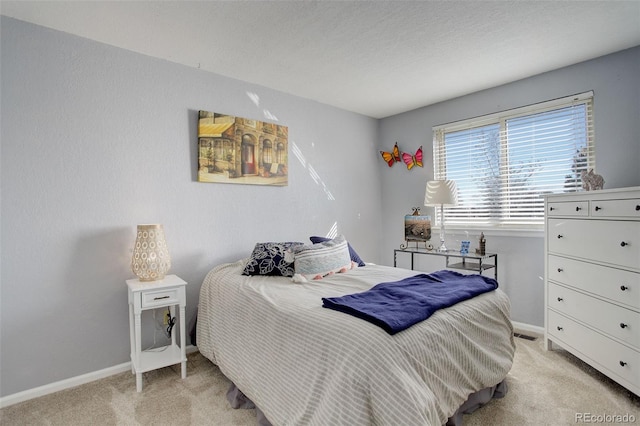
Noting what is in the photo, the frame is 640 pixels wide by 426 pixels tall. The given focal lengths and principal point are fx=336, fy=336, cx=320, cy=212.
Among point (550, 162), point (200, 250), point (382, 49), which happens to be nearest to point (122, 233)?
point (200, 250)

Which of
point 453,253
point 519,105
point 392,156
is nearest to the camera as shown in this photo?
point 519,105

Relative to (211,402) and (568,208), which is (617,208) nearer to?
(568,208)

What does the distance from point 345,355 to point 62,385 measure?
2.16 meters

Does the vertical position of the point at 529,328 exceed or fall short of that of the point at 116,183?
it falls short

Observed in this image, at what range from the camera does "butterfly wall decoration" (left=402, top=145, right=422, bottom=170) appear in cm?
413

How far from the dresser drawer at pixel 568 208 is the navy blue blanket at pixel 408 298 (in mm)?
860

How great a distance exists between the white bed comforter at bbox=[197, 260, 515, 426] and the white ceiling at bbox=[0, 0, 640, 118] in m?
1.78

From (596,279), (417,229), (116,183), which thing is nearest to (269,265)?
(116,183)

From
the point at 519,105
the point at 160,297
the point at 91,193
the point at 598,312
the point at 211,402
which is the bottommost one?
the point at 211,402

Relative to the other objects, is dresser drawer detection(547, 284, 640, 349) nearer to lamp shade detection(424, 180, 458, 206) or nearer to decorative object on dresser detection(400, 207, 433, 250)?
lamp shade detection(424, 180, 458, 206)

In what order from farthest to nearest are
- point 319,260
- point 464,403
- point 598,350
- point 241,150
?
point 241,150 < point 319,260 < point 598,350 < point 464,403

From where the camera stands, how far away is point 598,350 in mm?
2270

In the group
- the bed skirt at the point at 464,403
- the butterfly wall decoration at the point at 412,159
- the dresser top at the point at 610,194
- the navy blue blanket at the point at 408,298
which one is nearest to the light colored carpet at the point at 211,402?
the bed skirt at the point at 464,403

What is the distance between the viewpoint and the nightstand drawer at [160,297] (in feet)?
7.57
